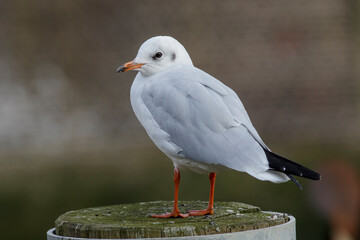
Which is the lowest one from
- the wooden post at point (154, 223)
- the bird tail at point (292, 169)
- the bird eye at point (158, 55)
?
the wooden post at point (154, 223)

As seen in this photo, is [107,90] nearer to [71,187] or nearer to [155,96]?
[71,187]

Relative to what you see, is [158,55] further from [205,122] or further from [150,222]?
[150,222]

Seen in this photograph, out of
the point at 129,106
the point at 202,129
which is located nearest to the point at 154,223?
the point at 202,129

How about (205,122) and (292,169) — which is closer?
(292,169)

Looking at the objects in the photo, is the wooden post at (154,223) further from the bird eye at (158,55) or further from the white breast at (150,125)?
the bird eye at (158,55)

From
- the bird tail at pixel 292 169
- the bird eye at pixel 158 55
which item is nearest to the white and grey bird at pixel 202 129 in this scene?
the bird tail at pixel 292 169

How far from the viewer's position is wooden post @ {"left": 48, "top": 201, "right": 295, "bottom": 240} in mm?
3025

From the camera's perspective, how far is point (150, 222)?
3.24 meters

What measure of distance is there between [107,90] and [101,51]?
0.34 m

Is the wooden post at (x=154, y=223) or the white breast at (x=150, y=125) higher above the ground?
the white breast at (x=150, y=125)

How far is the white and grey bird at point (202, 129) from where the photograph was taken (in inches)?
132

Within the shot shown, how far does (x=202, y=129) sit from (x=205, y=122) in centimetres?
4

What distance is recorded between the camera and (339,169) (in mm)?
6832

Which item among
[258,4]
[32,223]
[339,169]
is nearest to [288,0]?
[258,4]
